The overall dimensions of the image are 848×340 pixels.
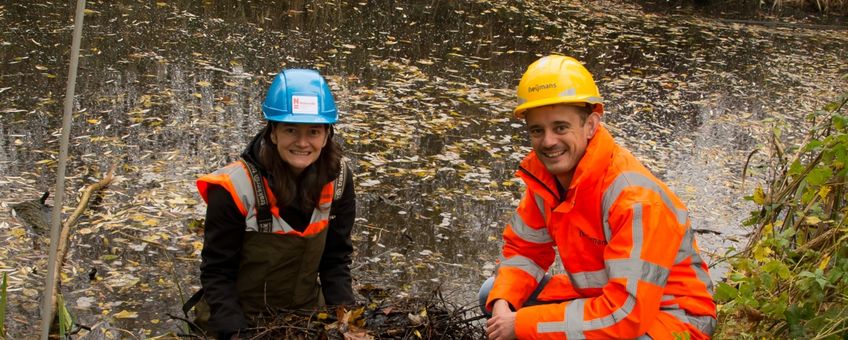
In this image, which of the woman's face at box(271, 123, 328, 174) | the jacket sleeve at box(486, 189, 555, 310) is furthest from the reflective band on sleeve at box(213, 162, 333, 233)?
the jacket sleeve at box(486, 189, 555, 310)

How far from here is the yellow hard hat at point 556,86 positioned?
9.23 ft

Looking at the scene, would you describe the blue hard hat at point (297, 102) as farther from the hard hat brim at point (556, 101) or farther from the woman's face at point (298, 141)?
the hard hat brim at point (556, 101)

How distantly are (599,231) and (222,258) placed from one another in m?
1.42

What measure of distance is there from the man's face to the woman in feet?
2.50

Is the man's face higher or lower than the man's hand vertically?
higher

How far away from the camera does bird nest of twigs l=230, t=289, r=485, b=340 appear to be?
317 centimetres

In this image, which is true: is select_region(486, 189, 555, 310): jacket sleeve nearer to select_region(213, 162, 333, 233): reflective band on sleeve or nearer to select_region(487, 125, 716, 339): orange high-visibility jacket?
select_region(487, 125, 716, 339): orange high-visibility jacket

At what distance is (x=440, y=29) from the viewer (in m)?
9.95

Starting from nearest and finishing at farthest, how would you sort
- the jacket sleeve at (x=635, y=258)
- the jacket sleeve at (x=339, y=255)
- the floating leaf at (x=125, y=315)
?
the jacket sleeve at (x=635, y=258)
the jacket sleeve at (x=339, y=255)
the floating leaf at (x=125, y=315)

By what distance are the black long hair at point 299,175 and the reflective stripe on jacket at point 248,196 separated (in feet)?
0.12

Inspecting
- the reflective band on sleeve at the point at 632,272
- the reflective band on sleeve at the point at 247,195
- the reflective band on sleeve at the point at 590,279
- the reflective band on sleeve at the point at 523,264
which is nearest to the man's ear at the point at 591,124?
the reflective band on sleeve at the point at 632,272

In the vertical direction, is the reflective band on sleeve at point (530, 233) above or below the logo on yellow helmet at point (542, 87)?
below

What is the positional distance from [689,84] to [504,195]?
417 cm

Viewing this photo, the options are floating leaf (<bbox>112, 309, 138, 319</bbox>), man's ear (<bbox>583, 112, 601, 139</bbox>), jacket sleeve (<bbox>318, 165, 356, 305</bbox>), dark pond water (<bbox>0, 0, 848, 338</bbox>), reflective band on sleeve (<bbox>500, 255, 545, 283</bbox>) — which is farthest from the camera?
dark pond water (<bbox>0, 0, 848, 338</bbox>)
